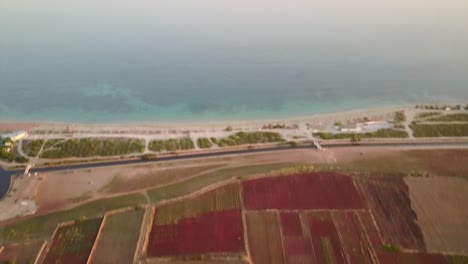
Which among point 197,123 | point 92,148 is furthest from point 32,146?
point 197,123

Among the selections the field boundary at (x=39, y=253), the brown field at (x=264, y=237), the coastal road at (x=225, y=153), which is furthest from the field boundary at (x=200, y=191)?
the field boundary at (x=39, y=253)

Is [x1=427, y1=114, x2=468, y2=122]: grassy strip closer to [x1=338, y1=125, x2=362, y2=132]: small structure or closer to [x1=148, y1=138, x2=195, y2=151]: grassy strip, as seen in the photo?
[x1=338, y1=125, x2=362, y2=132]: small structure

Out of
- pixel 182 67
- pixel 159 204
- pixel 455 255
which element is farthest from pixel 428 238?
pixel 182 67

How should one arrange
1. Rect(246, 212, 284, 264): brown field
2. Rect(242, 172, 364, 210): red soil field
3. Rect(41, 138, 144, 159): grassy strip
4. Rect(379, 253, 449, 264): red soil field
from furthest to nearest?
Rect(41, 138, 144, 159): grassy strip → Rect(242, 172, 364, 210): red soil field → Rect(246, 212, 284, 264): brown field → Rect(379, 253, 449, 264): red soil field

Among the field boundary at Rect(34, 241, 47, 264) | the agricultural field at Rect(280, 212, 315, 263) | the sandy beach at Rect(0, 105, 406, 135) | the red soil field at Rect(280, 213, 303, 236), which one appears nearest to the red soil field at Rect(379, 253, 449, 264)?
the agricultural field at Rect(280, 212, 315, 263)

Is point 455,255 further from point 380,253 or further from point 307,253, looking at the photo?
point 307,253
